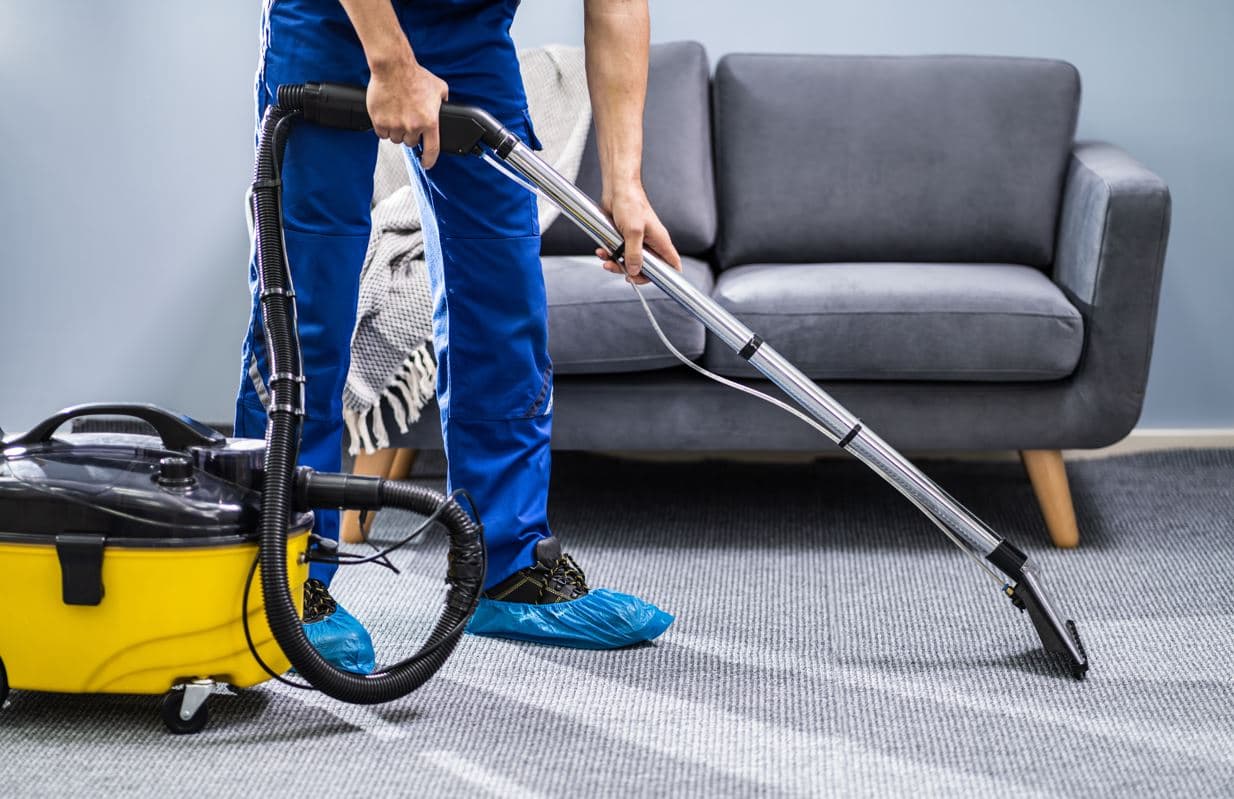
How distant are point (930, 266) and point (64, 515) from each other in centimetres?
143

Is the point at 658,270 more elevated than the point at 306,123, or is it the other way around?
the point at 306,123

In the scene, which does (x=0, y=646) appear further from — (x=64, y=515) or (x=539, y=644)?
(x=539, y=644)

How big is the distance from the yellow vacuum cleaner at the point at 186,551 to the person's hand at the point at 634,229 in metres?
0.34

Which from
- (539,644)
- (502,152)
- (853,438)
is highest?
(502,152)

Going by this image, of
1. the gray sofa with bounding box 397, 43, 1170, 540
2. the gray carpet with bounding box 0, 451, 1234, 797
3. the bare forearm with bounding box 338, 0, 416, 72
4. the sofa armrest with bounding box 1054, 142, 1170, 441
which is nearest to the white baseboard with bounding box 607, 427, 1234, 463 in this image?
the gray sofa with bounding box 397, 43, 1170, 540

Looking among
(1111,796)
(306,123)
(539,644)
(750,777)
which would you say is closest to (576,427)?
(539,644)

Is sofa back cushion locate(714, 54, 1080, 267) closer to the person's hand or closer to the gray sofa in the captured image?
the gray sofa

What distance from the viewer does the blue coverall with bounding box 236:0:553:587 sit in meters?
1.35

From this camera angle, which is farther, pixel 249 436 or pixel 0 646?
pixel 249 436

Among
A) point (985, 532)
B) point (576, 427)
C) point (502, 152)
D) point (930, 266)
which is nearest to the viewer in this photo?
point (502, 152)

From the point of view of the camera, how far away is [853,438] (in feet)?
4.63

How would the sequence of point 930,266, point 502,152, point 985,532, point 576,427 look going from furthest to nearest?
1. point 930,266
2. point 576,427
3. point 985,532
4. point 502,152

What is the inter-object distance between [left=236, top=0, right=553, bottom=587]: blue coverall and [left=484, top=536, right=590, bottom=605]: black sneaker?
0.04 ft

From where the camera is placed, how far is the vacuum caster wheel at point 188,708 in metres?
1.21
